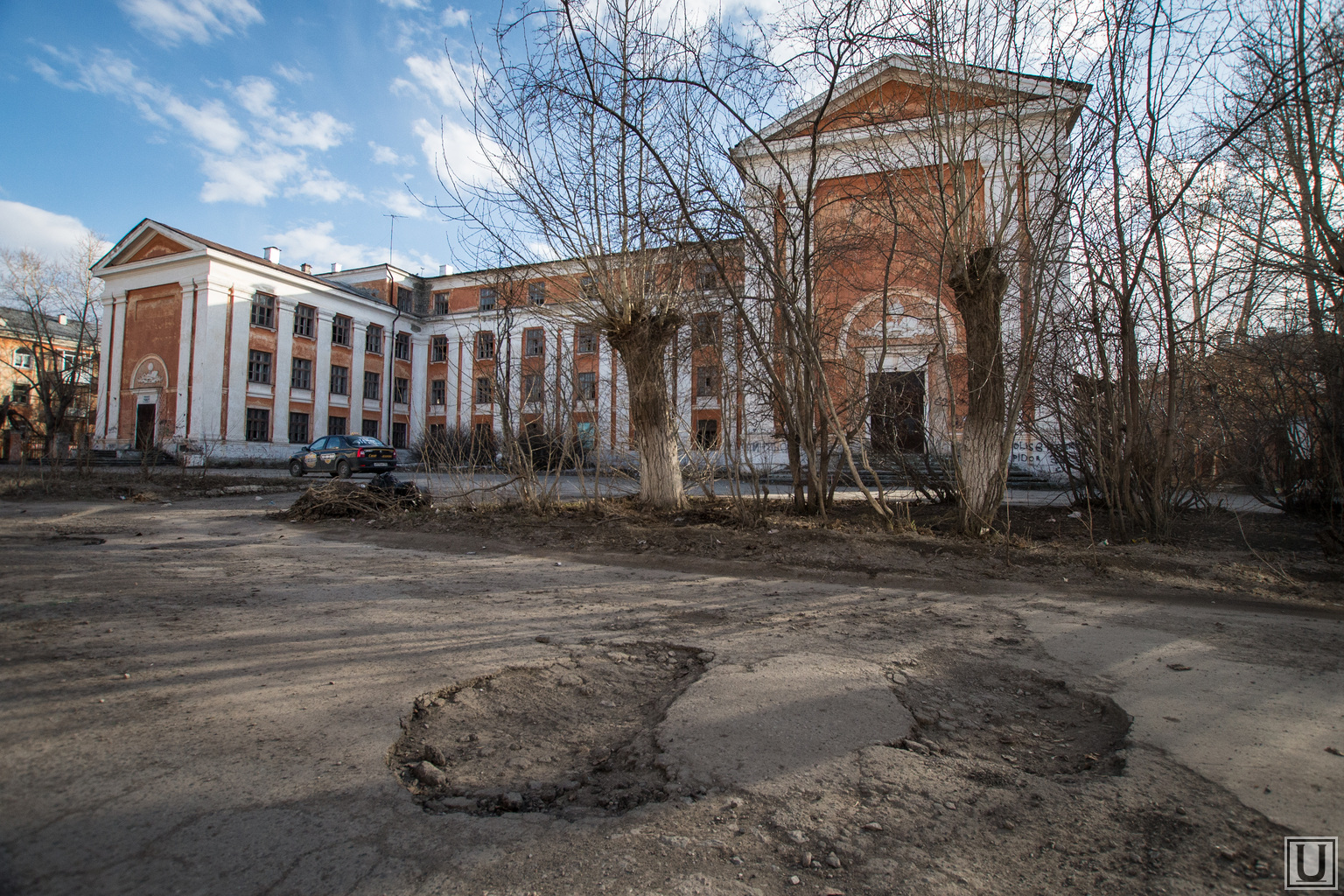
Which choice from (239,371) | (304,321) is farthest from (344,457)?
(304,321)

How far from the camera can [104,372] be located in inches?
1268

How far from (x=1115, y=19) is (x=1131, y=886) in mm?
7847

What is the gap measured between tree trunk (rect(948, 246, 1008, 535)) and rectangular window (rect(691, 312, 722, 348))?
3189 millimetres

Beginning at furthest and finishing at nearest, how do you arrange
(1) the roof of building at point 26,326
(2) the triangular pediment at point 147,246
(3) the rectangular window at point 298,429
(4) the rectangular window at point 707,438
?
1. (1) the roof of building at point 26,326
2. (3) the rectangular window at point 298,429
3. (2) the triangular pediment at point 147,246
4. (4) the rectangular window at point 707,438

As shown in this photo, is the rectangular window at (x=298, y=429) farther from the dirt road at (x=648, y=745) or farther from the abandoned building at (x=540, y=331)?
the dirt road at (x=648, y=745)

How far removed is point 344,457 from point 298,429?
46.4 ft

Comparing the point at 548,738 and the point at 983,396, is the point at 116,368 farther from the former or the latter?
the point at 548,738

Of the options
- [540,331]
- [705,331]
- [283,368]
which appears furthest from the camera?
[283,368]

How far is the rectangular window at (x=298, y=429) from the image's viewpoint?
3269 cm

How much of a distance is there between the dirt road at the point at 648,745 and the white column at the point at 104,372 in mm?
36569

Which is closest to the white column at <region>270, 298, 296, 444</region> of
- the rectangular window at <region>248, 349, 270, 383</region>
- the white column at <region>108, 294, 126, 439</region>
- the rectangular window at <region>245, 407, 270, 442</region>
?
the rectangular window at <region>245, 407, 270, 442</region>

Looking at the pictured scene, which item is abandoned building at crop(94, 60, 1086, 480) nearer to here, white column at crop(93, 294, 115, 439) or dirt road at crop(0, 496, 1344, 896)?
white column at crop(93, 294, 115, 439)

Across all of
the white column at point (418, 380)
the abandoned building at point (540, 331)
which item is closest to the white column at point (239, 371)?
the abandoned building at point (540, 331)

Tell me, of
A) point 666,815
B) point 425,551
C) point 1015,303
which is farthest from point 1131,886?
point 1015,303
